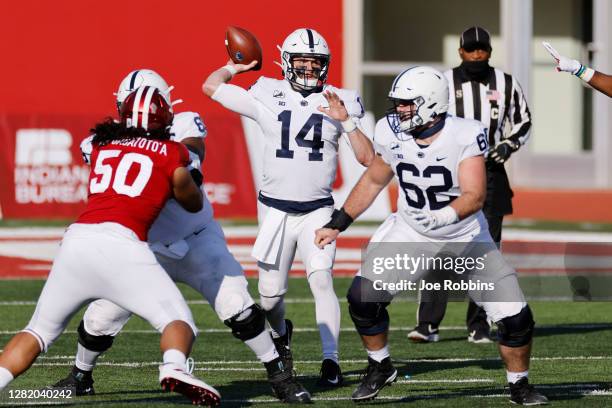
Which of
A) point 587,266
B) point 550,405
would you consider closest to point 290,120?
point 550,405

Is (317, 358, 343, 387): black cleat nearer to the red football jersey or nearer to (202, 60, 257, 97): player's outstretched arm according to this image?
the red football jersey

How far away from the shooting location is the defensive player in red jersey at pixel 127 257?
559cm

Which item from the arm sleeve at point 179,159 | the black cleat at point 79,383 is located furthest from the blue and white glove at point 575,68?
the black cleat at point 79,383

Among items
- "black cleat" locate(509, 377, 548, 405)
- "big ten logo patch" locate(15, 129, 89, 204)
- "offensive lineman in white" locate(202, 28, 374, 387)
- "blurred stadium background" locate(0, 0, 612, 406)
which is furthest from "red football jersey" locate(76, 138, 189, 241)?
"big ten logo patch" locate(15, 129, 89, 204)

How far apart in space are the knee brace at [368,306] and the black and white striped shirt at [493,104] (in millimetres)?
2468

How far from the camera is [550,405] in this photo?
6.16m

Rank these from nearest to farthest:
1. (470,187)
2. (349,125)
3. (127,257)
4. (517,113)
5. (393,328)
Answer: (127,257), (470,187), (349,125), (517,113), (393,328)

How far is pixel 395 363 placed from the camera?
25.0 feet

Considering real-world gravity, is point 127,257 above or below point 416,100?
below

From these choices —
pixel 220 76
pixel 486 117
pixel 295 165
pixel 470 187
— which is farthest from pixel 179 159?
pixel 486 117

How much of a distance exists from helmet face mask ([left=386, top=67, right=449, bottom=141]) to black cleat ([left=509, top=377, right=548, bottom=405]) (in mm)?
1245

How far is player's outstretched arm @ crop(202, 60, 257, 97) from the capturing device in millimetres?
7324

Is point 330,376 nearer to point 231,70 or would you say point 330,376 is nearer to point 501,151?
point 231,70

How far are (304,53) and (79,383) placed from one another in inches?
84.8
